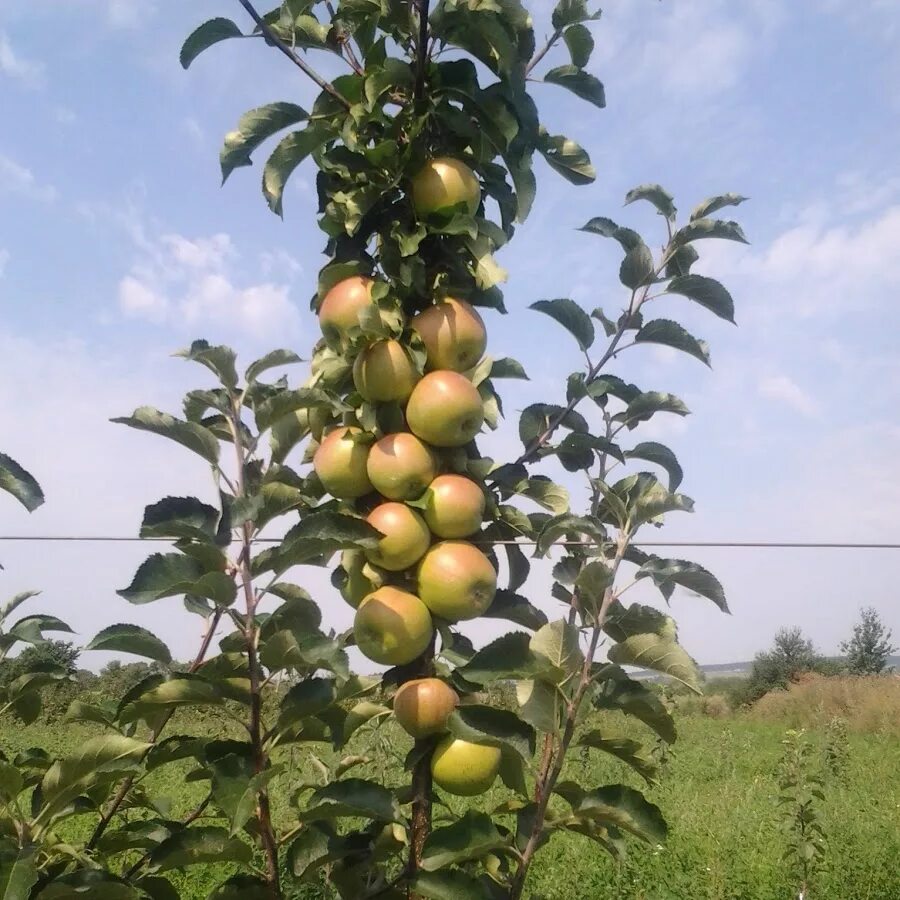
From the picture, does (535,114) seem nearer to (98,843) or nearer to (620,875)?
(98,843)

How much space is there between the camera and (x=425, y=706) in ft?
4.06

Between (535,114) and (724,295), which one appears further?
(724,295)

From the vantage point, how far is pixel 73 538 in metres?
2.00

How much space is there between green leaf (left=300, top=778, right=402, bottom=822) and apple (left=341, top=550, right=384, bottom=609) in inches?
11.4

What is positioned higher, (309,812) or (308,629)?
(308,629)

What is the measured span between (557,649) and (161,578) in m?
0.57

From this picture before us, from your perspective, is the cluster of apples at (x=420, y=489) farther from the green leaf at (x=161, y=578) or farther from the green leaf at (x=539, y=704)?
the green leaf at (x=161, y=578)

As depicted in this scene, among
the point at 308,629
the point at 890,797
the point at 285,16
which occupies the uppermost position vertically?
the point at 890,797

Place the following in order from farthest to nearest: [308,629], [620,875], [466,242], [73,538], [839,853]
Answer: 1. [839,853]
2. [620,875]
3. [73,538]
4. [466,242]
5. [308,629]

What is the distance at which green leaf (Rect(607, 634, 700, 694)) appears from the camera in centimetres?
120

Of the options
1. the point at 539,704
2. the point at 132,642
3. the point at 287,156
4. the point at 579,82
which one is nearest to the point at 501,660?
the point at 539,704

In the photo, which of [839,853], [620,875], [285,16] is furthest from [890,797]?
[285,16]

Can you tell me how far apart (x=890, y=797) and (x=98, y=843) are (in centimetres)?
1059

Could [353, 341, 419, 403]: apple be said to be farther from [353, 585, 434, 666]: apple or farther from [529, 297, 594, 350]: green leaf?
[529, 297, 594, 350]: green leaf
